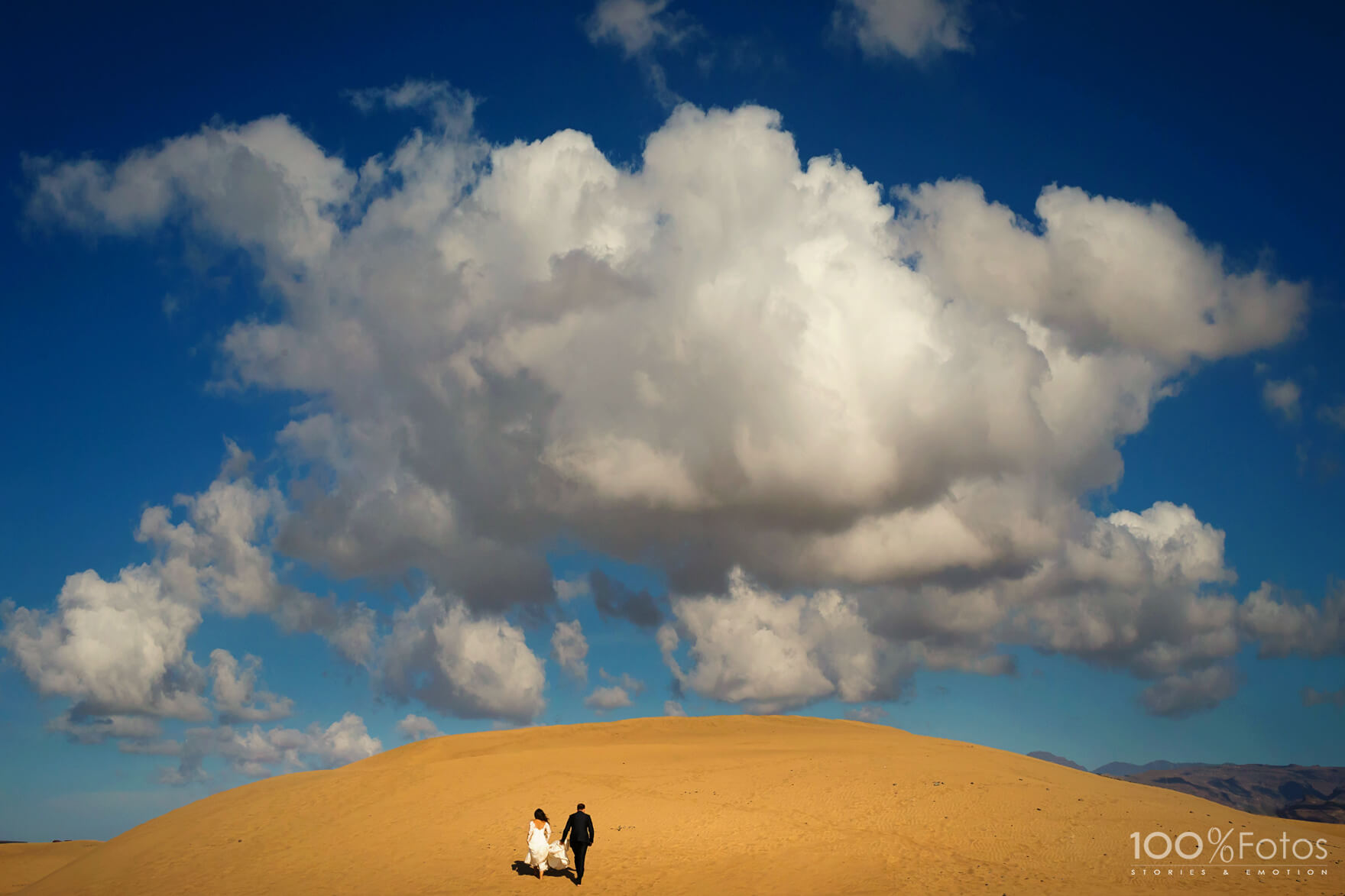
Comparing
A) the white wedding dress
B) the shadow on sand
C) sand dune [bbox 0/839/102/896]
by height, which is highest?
the white wedding dress

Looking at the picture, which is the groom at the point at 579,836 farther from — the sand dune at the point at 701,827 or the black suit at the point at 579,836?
the sand dune at the point at 701,827

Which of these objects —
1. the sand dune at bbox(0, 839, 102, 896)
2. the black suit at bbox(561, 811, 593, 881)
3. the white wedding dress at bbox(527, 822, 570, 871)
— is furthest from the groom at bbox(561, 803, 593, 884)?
the sand dune at bbox(0, 839, 102, 896)

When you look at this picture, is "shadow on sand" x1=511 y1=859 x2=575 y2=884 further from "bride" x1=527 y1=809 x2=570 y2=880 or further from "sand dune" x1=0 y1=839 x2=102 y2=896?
"sand dune" x1=0 y1=839 x2=102 y2=896

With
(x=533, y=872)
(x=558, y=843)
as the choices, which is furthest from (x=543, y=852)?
(x=533, y=872)

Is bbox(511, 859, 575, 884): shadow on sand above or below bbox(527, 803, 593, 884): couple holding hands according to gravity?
below

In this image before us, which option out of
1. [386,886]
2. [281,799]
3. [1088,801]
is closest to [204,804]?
[281,799]

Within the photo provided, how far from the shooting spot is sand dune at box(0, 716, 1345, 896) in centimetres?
2788

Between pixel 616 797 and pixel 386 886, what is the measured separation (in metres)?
9.60

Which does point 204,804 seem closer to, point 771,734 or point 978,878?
point 771,734

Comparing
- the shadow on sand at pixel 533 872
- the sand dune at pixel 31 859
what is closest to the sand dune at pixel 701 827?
the shadow on sand at pixel 533 872

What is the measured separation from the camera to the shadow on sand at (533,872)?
29062 mm

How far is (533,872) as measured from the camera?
97.6 feet

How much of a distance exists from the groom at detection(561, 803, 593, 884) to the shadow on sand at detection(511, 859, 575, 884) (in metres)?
0.58

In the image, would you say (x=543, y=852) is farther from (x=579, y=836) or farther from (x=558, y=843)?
(x=579, y=836)
